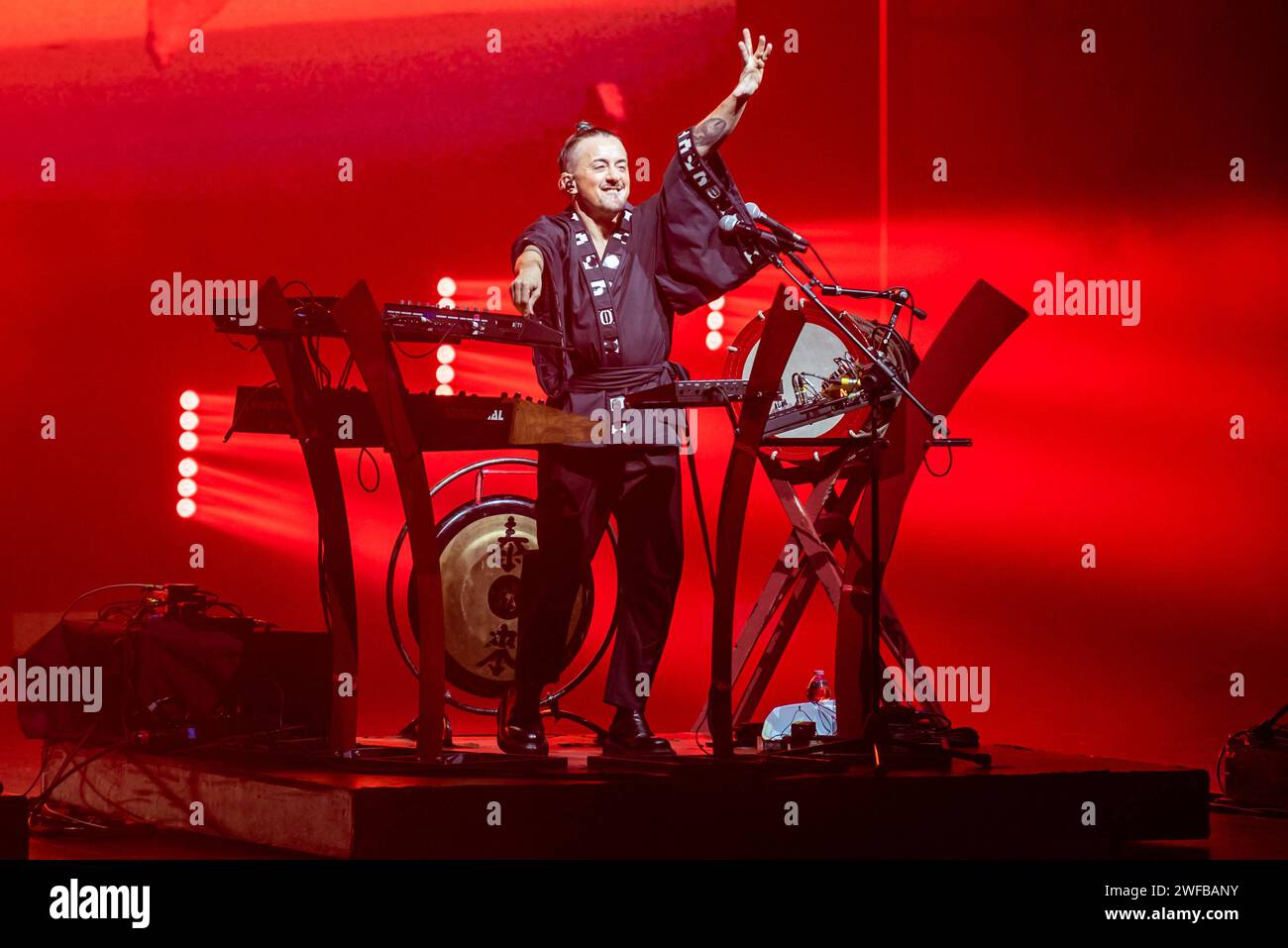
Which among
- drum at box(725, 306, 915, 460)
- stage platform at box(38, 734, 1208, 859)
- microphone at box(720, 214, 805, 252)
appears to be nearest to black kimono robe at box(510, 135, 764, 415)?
microphone at box(720, 214, 805, 252)

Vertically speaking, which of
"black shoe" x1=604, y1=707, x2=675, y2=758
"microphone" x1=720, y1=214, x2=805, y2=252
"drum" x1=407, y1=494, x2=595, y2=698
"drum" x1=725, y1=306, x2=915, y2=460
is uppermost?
"microphone" x1=720, y1=214, x2=805, y2=252

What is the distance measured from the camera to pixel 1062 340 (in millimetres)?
6582

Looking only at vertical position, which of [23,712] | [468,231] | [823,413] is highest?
[468,231]

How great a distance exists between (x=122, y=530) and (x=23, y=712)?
1639 mm

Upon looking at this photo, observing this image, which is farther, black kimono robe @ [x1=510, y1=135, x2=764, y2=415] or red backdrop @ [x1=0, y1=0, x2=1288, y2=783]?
red backdrop @ [x1=0, y1=0, x2=1288, y2=783]

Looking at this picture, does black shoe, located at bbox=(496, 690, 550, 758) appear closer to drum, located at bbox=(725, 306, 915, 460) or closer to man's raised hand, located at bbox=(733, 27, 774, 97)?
drum, located at bbox=(725, 306, 915, 460)

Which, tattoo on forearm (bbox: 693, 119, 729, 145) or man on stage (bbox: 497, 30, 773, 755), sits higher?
tattoo on forearm (bbox: 693, 119, 729, 145)

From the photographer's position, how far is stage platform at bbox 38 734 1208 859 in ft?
11.1

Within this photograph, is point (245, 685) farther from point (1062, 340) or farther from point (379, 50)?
point (1062, 340)

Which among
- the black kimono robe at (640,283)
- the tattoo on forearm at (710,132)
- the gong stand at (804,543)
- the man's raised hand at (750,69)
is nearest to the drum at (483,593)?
the gong stand at (804,543)

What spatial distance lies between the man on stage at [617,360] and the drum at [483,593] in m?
0.66

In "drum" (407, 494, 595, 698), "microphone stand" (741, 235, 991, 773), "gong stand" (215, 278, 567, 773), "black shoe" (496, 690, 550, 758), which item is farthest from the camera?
"drum" (407, 494, 595, 698)

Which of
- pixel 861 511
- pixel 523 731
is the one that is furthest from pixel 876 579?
pixel 523 731
